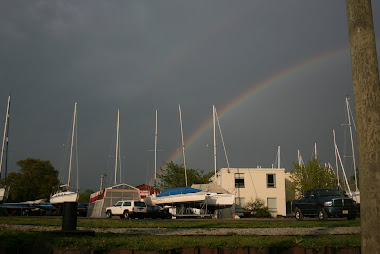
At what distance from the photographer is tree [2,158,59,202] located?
72.1m

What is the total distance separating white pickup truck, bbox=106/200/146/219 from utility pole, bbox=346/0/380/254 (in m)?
30.9

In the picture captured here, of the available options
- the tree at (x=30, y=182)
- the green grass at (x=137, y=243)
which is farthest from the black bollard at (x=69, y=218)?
the tree at (x=30, y=182)

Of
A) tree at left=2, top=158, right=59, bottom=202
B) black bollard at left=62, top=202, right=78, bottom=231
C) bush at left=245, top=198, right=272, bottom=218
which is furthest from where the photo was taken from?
tree at left=2, top=158, right=59, bottom=202

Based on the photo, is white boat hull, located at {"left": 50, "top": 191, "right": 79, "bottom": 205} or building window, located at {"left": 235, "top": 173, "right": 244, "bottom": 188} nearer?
building window, located at {"left": 235, "top": 173, "right": 244, "bottom": 188}

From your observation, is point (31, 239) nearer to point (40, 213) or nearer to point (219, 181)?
point (40, 213)

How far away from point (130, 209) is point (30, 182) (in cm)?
4557

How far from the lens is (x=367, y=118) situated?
4543 mm

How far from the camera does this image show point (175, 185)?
7300cm

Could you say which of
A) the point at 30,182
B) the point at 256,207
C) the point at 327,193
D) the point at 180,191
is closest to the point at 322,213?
the point at 327,193

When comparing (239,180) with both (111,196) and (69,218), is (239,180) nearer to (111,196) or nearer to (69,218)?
(111,196)

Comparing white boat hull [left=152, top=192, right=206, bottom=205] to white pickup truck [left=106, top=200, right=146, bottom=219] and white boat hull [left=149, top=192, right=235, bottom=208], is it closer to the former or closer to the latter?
white boat hull [left=149, top=192, right=235, bottom=208]

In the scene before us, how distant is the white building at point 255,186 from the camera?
5372 cm

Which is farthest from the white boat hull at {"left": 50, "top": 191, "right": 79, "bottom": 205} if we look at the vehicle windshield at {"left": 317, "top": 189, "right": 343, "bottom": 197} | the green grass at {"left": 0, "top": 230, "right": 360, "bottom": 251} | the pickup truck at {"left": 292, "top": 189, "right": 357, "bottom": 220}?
the green grass at {"left": 0, "top": 230, "right": 360, "bottom": 251}

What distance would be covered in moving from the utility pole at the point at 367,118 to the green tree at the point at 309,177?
169 feet
